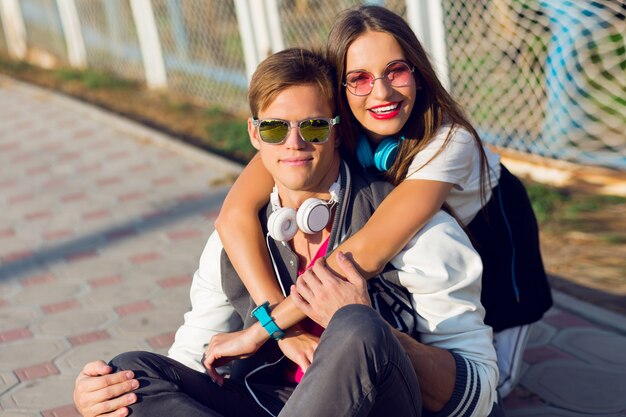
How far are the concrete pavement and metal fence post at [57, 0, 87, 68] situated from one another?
2.03 m

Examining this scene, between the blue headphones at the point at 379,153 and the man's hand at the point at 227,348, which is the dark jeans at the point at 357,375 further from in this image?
the blue headphones at the point at 379,153

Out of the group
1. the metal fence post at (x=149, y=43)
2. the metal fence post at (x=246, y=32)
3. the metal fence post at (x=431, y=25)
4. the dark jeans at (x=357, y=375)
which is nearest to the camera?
the dark jeans at (x=357, y=375)

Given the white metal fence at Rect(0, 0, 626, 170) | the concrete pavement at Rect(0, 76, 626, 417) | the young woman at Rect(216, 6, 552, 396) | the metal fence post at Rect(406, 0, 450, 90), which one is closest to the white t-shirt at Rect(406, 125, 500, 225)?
the young woman at Rect(216, 6, 552, 396)

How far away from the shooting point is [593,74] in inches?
214

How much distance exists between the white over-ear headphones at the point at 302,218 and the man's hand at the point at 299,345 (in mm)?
264

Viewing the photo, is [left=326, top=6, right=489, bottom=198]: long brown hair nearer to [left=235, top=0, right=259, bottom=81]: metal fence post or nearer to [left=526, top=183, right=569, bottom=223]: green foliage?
[left=526, top=183, right=569, bottom=223]: green foliage

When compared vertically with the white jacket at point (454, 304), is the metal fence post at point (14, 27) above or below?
below

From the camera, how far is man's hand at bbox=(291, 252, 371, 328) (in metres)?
2.36

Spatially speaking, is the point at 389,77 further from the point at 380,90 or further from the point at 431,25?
the point at 431,25

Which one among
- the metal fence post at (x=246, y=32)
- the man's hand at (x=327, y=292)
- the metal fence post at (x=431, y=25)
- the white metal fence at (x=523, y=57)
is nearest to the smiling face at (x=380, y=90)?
the man's hand at (x=327, y=292)

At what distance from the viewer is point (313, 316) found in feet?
7.82

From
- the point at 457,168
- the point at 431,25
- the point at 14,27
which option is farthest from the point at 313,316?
the point at 14,27

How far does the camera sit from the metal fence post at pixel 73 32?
9.59 m

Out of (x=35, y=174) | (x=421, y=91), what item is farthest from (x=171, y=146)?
(x=421, y=91)
